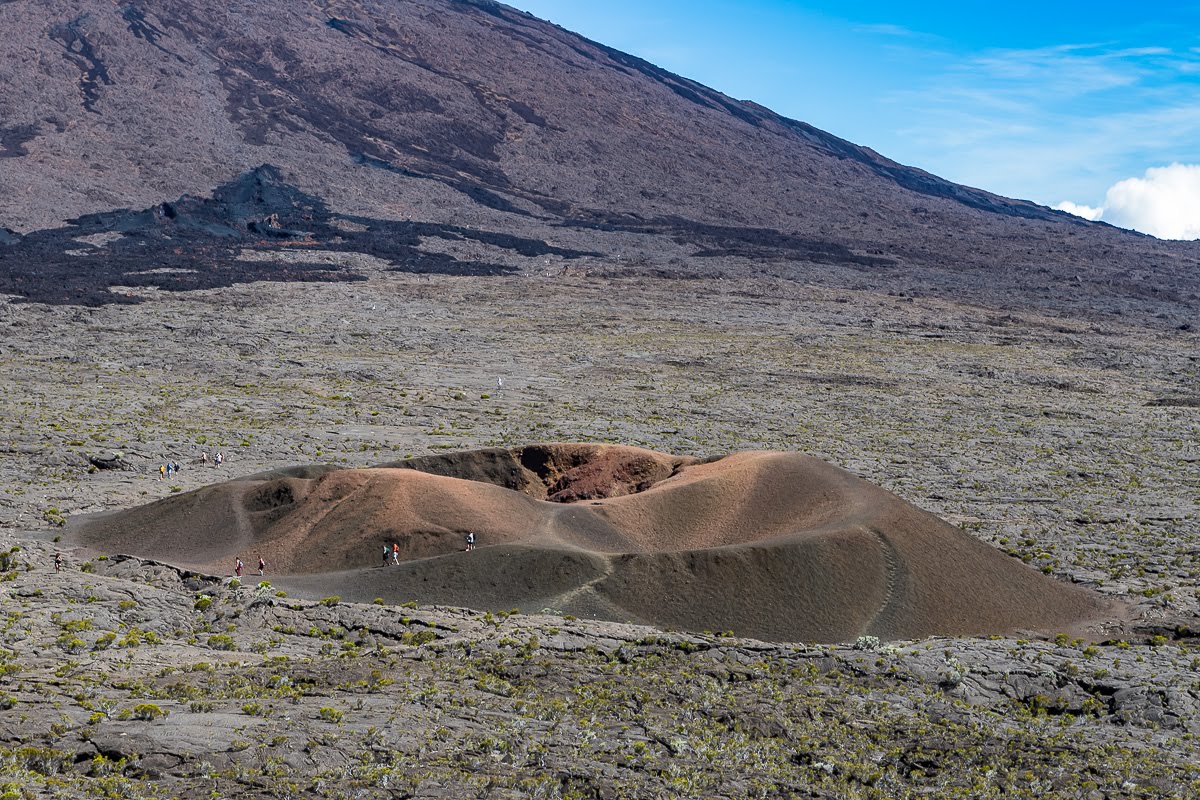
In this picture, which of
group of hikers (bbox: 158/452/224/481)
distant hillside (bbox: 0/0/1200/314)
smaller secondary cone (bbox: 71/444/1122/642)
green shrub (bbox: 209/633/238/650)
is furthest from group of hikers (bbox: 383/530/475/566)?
distant hillside (bbox: 0/0/1200/314)

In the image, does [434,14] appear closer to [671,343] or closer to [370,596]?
[671,343]

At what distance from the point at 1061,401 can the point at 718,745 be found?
46.1 m

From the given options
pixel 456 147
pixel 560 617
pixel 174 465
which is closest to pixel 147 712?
pixel 560 617

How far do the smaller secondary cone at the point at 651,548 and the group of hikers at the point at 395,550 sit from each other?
0.36ft

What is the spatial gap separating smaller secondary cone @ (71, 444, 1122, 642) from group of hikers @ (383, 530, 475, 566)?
11 cm

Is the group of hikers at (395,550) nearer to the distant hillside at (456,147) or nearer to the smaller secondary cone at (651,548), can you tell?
the smaller secondary cone at (651,548)

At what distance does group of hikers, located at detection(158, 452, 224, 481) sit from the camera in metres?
35.3

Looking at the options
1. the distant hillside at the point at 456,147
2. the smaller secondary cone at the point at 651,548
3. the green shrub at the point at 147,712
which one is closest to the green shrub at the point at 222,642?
the smaller secondary cone at the point at 651,548

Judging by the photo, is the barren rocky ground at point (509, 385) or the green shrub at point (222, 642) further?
the green shrub at point (222, 642)

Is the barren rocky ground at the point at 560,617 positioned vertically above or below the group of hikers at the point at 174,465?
above

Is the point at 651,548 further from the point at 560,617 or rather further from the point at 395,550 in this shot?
the point at 395,550

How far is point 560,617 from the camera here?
21906 mm

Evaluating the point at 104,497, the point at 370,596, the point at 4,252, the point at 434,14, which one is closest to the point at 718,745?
the point at 370,596

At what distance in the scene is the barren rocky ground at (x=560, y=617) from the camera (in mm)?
15242
